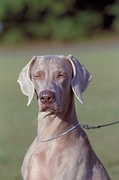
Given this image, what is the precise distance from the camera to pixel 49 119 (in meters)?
2.68

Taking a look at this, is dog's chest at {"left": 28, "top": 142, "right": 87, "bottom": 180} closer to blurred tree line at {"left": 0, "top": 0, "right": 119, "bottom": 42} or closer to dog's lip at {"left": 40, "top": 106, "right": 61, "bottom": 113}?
dog's lip at {"left": 40, "top": 106, "right": 61, "bottom": 113}

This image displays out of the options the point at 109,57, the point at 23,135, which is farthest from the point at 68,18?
the point at 23,135

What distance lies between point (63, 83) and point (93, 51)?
197 centimetres

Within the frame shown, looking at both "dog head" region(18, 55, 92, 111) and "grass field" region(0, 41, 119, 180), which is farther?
"grass field" region(0, 41, 119, 180)

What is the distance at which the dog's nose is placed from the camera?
2465mm

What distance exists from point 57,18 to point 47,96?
6.81ft

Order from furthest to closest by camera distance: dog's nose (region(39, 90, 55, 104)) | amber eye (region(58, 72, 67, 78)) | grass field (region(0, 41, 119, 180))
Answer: grass field (region(0, 41, 119, 180))
amber eye (region(58, 72, 67, 78))
dog's nose (region(39, 90, 55, 104))

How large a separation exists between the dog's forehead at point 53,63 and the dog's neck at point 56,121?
20 cm

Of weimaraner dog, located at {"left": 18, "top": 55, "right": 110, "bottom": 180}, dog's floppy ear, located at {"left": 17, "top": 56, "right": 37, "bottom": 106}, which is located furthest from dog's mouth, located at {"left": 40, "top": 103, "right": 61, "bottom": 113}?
dog's floppy ear, located at {"left": 17, "top": 56, "right": 37, "bottom": 106}

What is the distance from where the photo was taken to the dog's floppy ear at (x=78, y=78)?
2.61m

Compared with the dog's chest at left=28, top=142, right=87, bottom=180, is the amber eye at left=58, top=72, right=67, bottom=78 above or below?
above

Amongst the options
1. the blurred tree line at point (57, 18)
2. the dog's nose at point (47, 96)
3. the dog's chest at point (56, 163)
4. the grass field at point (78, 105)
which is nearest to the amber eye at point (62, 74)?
the dog's nose at point (47, 96)

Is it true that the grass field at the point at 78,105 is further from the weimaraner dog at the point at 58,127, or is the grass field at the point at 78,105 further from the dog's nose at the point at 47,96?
the dog's nose at the point at 47,96

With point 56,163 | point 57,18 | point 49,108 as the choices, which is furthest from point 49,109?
point 57,18
